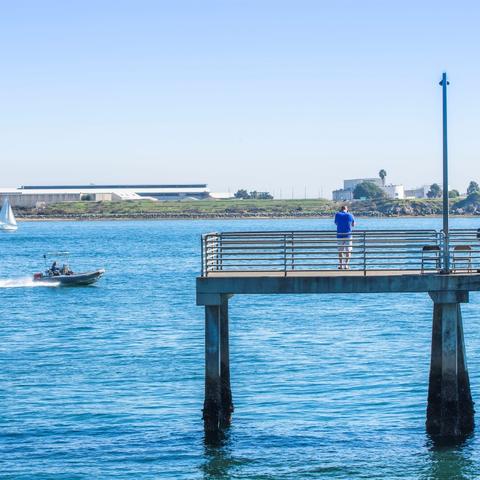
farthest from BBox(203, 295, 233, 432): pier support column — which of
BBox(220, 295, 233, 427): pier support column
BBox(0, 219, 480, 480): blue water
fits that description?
BBox(0, 219, 480, 480): blue water

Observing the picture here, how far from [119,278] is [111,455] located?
67.4 m

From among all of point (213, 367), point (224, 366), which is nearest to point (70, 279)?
point (224, 366)

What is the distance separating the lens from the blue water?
94.9 feet

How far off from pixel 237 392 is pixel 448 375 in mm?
11001

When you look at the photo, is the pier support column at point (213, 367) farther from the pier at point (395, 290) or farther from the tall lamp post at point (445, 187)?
the tall lamp post at point (445, 187)

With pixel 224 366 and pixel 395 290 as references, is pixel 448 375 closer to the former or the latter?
pixel 395 290

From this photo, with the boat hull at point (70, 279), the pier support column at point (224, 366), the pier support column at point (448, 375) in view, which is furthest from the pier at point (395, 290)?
the boat hull at point (70, 279)

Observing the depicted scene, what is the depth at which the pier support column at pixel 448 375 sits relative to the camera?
1109 inches

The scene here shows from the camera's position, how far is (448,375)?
92.4ft

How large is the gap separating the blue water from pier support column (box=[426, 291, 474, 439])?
0.80 metres

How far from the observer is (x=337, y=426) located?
32.6 metres

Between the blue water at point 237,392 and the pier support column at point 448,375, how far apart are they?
0.80 metres

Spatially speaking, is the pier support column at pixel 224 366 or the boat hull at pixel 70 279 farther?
the boat hull at pixel 70 279

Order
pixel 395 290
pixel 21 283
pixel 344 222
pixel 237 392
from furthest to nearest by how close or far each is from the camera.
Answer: pixel 21 283
pixel 237 392
pixel 344 222
pixel 395 290
